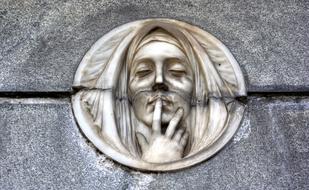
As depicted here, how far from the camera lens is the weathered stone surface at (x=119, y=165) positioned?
459 centimetres

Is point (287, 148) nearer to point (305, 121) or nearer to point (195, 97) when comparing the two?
point (305, 121)

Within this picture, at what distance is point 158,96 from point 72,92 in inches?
18.8

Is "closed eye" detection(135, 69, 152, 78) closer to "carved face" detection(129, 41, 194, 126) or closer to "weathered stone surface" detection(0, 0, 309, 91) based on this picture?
"carved face" detection(129, 41, 194, 126)

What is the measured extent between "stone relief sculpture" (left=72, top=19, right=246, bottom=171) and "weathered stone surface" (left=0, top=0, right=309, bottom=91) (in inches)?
4.4

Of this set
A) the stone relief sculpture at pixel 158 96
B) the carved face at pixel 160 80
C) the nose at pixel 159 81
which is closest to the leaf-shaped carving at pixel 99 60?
the stone relief sculpture at pixel 158 96

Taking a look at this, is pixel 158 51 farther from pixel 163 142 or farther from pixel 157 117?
pixel 163 142

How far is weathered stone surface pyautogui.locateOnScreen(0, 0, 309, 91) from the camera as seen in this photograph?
504 centimetres

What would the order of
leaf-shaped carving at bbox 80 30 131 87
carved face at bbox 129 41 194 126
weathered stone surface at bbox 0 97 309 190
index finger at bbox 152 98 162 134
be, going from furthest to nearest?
leaf-shaped carving at bbox 80 30 131 87
carved face at bbox 129 41 194 126
index finger at bbox 152 98 162 134
weathered stone surface at bbox 0 97 309 190

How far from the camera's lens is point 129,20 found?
527cm

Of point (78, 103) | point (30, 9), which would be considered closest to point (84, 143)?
point (78, 103)

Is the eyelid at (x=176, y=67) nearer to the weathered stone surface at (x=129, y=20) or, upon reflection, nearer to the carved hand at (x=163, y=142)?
the carved hand at (x=163, y=142)

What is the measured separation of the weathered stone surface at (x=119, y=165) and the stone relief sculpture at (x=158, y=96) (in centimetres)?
6

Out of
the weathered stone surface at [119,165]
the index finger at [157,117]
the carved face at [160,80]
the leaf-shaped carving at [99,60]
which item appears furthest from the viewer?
the leaf-shaped carving at [99,60]

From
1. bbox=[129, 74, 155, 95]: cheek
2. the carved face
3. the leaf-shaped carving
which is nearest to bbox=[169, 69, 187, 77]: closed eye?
the carved face
